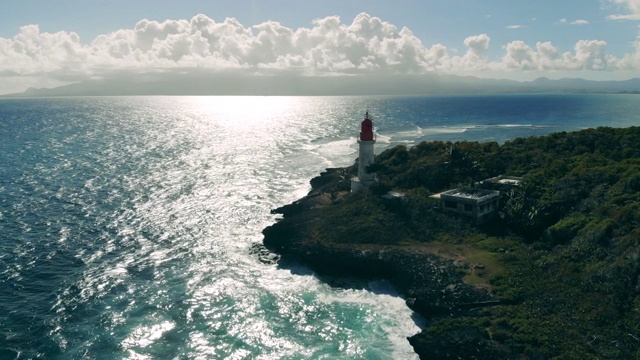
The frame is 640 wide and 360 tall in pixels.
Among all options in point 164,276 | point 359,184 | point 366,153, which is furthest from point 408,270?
point 366,153

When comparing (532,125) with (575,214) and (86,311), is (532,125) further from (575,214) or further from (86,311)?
(86,311)

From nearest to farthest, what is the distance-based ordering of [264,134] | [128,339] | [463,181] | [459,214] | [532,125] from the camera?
1. [128,339]
2. [459,214]
3. [463,181]
4. [264,134]
5. [532,125]

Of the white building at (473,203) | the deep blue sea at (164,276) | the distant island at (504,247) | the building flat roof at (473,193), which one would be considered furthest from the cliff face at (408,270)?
the building flat roof at (473,193)

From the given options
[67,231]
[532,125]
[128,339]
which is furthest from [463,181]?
[532,125]

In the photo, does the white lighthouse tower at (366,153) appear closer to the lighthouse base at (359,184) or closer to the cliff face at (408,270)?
the lighthouse base at (359,184)

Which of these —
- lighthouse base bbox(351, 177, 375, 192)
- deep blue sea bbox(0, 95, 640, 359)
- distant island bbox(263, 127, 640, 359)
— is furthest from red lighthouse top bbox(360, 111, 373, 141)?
deep blue sea bbox(0, 95, 640, 359)
